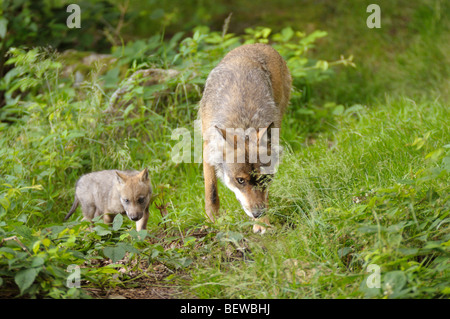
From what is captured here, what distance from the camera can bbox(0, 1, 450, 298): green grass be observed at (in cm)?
380

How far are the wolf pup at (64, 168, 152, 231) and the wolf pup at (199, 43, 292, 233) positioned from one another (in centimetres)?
66

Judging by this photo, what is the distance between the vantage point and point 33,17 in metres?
8.85

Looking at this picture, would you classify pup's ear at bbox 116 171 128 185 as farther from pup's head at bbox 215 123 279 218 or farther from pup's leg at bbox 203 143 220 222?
pup's head at bbox 215 123 279 218

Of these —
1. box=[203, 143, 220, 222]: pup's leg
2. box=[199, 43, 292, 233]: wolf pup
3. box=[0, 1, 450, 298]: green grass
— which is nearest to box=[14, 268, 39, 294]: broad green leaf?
box=[0, 1, 450, 298]: green grass

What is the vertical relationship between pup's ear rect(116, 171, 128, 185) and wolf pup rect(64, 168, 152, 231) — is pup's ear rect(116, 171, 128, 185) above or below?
above

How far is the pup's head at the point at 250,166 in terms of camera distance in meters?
4.75

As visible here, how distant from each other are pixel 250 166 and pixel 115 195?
1572 mm

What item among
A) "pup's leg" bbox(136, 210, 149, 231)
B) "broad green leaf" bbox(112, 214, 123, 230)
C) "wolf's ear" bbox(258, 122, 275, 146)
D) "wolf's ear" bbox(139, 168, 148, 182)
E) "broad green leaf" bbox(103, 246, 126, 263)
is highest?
"wolf's ear" bbox(258, 122, 275, 146)

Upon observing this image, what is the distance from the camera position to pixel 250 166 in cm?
475

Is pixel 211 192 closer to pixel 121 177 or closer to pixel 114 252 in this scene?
pixel 121 177

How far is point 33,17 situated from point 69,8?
61cm

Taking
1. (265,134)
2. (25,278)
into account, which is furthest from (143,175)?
(25,278)

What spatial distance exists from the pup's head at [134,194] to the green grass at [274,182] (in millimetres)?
255
